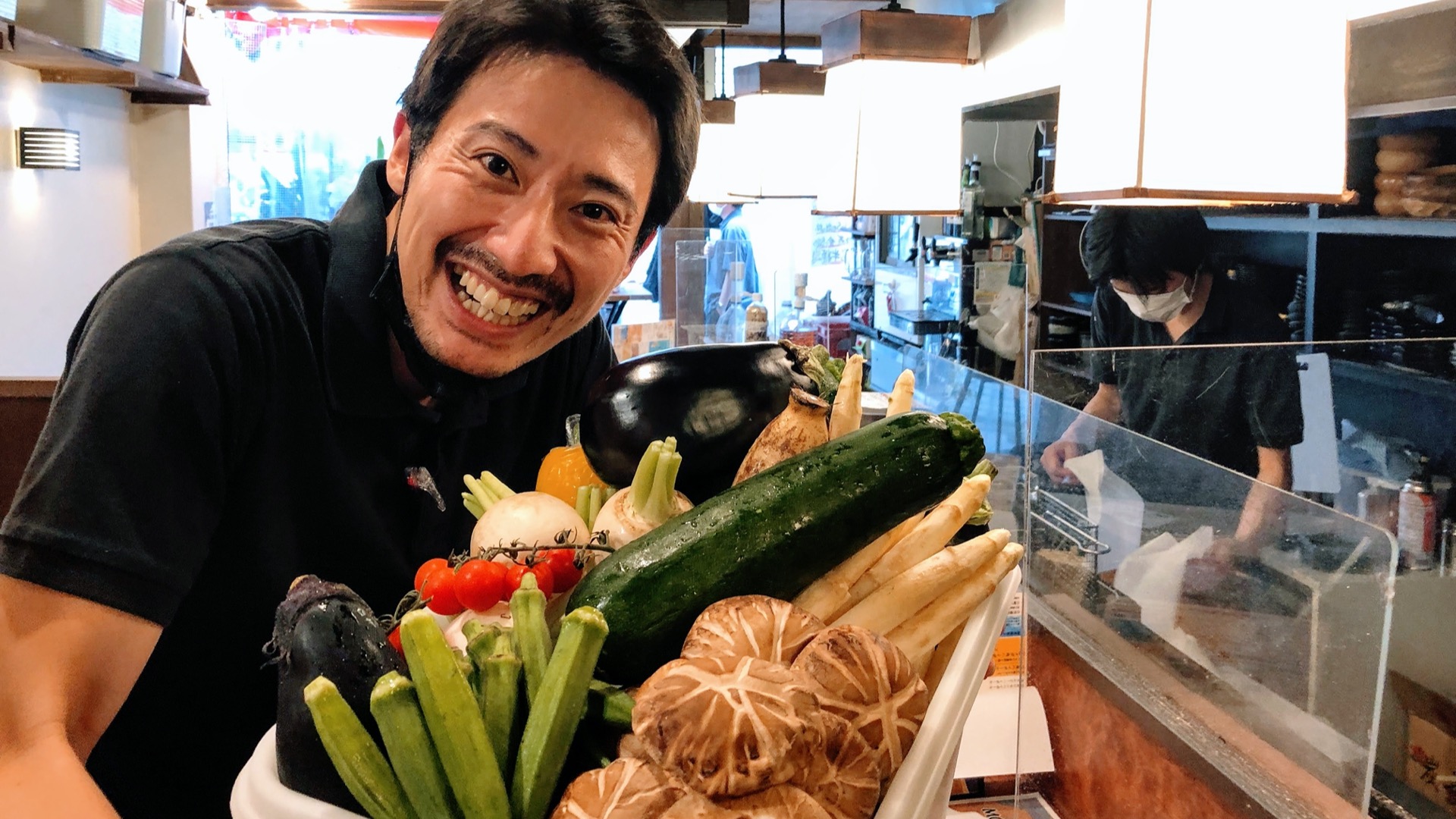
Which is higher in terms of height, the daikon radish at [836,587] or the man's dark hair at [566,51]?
the man's dark hair at [566,51]

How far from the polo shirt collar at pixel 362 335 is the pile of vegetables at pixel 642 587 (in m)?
0.35

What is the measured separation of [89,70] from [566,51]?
12.9ft

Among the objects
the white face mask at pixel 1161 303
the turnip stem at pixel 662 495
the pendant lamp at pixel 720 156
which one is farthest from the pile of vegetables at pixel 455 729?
the pendant lamp at pixel 720 156

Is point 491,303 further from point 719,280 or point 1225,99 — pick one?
point 719,280

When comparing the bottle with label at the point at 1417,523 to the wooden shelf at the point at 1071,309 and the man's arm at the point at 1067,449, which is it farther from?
the wooden shelf at the point at 1071,309

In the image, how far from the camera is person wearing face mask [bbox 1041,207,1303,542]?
1947 mm

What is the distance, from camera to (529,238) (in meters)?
1.16

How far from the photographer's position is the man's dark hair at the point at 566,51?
117cm

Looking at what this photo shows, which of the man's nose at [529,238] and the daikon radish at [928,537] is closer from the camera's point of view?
the daikon radish at [928,537]

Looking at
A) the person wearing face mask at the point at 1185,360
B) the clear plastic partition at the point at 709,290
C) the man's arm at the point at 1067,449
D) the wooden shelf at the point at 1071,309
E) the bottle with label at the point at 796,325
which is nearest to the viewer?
the man's arm at the point at 1067,449

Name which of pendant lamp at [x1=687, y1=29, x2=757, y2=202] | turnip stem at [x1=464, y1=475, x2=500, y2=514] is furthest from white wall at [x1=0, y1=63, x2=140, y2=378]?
turnip stem at [x1=464, y1=475, x2=500, y2=514]

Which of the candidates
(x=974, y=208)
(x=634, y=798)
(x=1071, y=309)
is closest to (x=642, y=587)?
(x=634, y=798)

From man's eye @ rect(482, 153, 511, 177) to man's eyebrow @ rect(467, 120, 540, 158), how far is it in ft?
0.08

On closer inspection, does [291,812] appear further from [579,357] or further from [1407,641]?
[1407,641]
